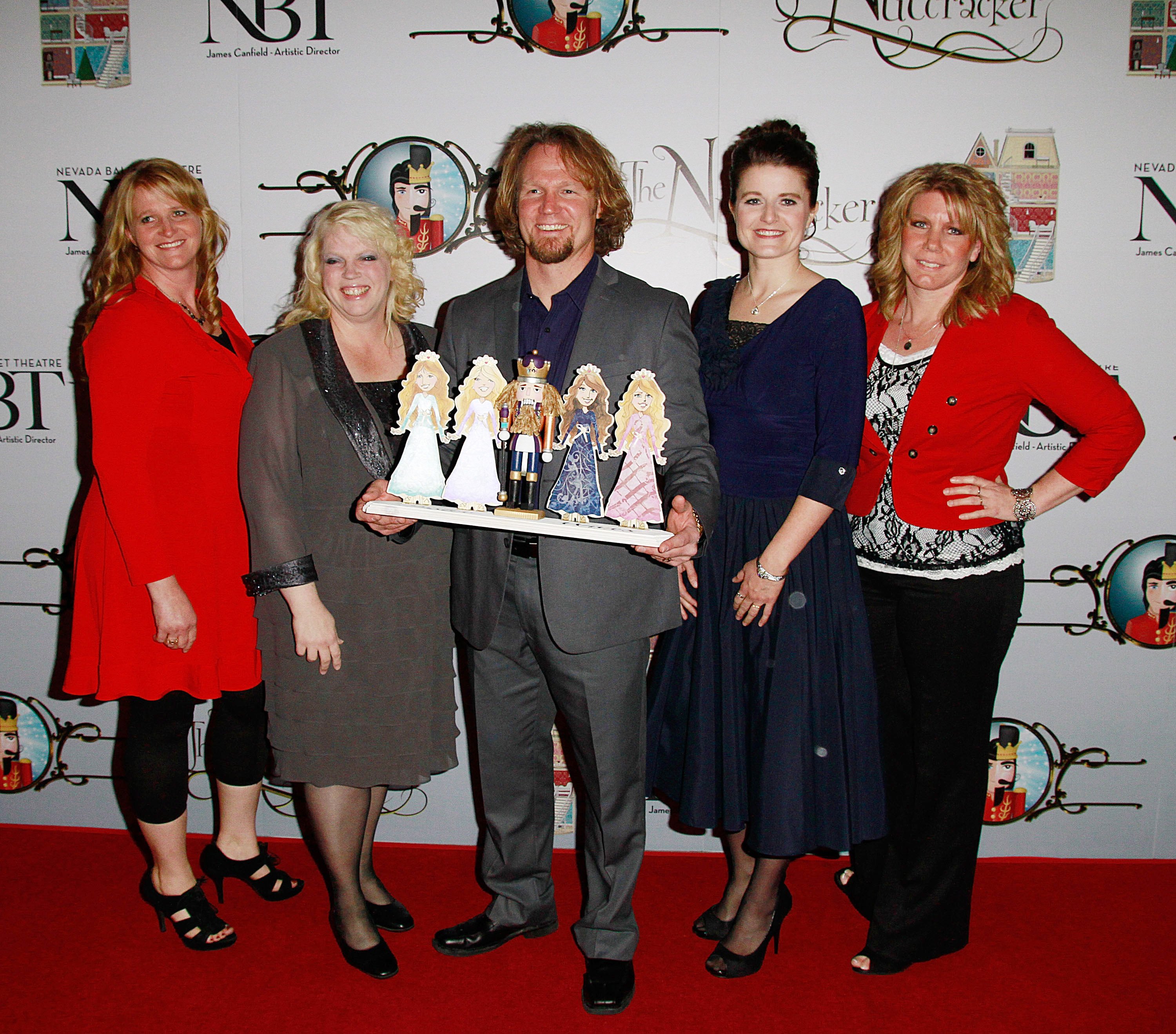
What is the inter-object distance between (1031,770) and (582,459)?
203 cm

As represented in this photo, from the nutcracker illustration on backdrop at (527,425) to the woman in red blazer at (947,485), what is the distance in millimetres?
850

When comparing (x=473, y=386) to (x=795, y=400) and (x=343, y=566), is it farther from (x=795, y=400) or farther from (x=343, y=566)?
(x=795, y=400)

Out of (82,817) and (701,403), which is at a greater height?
(701,403)

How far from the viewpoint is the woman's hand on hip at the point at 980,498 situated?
2.06 metres

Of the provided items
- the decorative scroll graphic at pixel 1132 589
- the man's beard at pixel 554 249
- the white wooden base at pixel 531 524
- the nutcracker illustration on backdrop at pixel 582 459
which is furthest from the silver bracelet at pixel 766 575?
the decorative scroll graphic at pixel 1132 589

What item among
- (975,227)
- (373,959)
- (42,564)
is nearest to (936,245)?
(975,227)

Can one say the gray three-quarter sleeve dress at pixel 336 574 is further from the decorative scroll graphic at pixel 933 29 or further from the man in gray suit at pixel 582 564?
the decorative scroll graphic at pixel 933 29

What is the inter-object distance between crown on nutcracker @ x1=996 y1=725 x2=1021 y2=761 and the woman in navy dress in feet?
3.26

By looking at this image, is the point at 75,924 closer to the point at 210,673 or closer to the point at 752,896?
the point at 210,673

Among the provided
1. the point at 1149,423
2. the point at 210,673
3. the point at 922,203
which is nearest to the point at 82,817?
the point at 210,673

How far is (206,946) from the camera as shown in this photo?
Answer: 2.28 meters

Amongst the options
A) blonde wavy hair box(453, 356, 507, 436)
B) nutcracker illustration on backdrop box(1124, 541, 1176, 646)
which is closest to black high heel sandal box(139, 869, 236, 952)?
blonde wavy hair box(453, 356, 507, 436)

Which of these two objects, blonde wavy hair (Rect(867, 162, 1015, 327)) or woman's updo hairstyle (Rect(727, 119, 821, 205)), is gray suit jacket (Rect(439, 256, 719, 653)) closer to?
woman's updo hairstyle (Rect(727, 119, 821, 205))

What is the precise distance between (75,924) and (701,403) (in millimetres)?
Result: 2276
